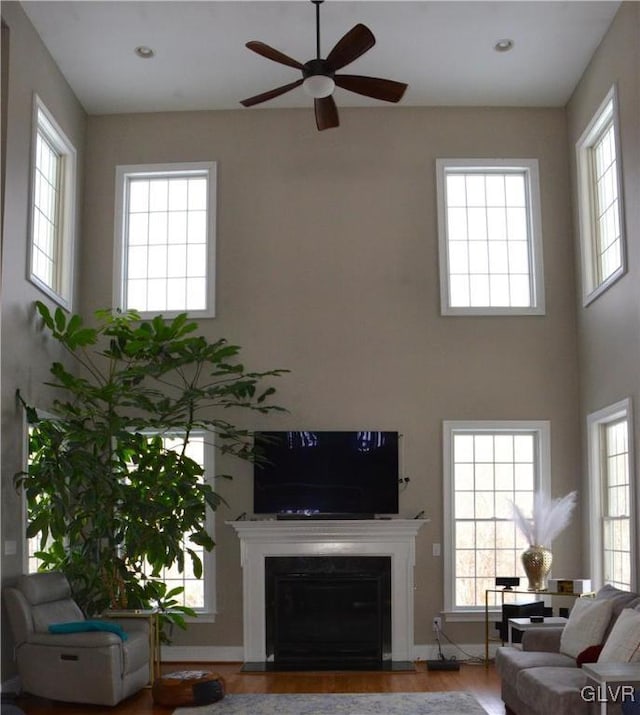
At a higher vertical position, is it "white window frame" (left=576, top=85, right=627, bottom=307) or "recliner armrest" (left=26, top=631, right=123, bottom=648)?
"white window frame" (left=576, top=85, right=627, bottom=307)

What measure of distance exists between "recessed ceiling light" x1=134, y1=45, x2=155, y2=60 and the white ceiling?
0.05 meters

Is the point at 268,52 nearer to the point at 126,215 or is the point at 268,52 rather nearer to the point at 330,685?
the point at 126,215

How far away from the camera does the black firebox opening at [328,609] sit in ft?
25.0

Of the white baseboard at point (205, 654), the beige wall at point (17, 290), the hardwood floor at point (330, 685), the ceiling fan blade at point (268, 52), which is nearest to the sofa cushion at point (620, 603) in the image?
the hardwood floor at point (330, 685)

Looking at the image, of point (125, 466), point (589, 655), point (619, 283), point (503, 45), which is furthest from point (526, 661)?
point (503, 45)

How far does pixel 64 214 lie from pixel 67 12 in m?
1.83

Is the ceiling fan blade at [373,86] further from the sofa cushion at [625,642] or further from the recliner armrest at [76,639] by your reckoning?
the recliner armrest at [76,639]

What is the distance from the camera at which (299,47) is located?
7500 mm

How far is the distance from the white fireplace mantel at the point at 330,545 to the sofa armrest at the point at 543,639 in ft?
6.49

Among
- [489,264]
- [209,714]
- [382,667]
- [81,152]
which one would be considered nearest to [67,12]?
[81,152]

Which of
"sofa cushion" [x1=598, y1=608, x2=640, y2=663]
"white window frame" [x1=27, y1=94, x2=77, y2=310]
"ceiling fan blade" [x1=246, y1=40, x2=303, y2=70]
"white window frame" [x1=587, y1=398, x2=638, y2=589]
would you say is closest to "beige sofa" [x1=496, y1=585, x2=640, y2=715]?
Result: "sofa cushion" [x1=598, y1=608, x2=640, y2=663]

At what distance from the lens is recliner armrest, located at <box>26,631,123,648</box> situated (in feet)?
19.1

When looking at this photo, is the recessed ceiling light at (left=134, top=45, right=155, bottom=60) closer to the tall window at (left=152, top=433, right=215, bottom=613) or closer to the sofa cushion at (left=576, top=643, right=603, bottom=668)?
the tall window at (left=152, top=433, right=215, bottom=613)

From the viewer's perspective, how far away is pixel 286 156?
8.56m
